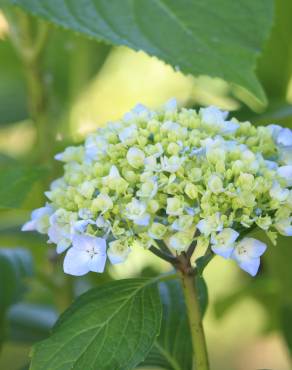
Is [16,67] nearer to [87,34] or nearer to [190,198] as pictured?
[87,34]

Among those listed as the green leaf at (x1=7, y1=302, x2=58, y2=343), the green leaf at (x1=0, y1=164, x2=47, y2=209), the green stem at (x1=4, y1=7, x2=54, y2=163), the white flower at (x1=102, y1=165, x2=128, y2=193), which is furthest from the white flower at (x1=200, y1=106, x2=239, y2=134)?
the green leaf at (x1=7, y1=302, x2=58, y2=343)

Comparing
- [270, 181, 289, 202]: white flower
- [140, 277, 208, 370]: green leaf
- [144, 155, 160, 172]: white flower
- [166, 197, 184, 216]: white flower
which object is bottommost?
[140, 277, 208, 370]: green leaf

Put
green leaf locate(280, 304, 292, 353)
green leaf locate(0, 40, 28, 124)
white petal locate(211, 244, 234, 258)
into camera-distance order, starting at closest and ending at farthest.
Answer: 1. white petal locate(211, 244, 234, 258)
2. green leaf locate(280, 304, 292, 353)
3. green leaf locate(0, 40, 28, 124)

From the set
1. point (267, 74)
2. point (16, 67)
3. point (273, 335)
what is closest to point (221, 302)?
point (273, 335)

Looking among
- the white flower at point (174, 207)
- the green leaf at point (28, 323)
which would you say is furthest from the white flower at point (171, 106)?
the green leaf at point (28, 323)

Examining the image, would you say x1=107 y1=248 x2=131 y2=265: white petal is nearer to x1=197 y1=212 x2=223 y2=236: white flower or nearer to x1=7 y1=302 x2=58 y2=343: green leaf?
x1=197 y1=212 x2=223 y2=236: white flower

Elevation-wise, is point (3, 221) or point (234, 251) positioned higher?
point (234, 251)
